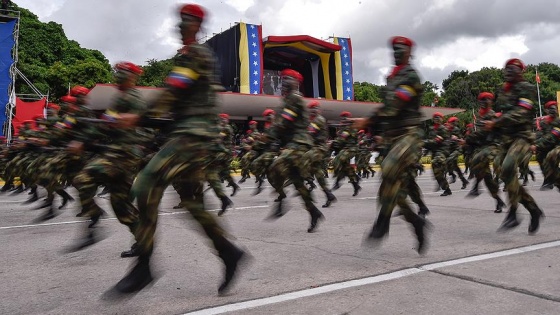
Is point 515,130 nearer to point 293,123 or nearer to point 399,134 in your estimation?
point 399,134

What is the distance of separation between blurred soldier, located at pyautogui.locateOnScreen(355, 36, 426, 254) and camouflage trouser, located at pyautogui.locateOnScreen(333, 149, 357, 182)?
6854mm

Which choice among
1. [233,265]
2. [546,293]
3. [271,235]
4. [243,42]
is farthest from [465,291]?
[243,42]

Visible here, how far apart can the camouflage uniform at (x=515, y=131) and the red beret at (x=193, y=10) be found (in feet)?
12.5

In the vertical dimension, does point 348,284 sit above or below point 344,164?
below

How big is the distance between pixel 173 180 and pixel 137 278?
67 cm

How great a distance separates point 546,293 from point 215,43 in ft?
109

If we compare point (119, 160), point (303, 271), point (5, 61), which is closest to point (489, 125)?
point (303, 271)

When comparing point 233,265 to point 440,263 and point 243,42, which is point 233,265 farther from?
point 243,42

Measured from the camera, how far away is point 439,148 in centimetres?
1155

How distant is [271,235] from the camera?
6.26 m

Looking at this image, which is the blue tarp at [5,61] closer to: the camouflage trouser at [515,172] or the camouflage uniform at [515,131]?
the camouflage uniform at [515,131]

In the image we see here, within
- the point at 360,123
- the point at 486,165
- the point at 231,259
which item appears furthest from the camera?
the point at 486,165

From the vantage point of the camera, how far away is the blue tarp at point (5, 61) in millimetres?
21266

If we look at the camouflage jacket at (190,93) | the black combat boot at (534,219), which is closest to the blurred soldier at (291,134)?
the black combat boot at (534,219)
